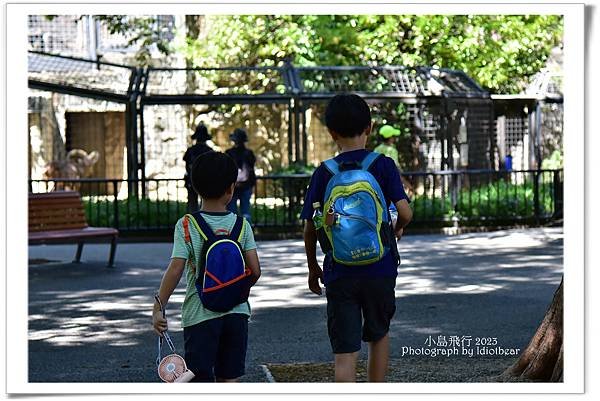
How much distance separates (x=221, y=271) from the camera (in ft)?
19.9

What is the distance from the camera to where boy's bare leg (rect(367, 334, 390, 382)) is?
6465mm

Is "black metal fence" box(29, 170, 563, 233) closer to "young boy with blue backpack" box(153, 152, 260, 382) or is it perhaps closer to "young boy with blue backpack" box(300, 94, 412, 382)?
"young boy with blue backpack" box(300, 94, 412, 382)

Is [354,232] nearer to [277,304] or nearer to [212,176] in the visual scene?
[212,176]

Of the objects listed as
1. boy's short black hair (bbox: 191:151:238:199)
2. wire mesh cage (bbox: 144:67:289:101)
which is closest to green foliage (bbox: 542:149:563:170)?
wire mesh cage (bbox: 144:67:289:101)

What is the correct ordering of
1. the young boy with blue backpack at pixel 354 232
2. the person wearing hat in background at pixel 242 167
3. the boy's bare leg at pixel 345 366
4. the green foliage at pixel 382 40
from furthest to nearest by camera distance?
the green foliage at pixel 382 40 < the person wearing hat in background at pixel 242 167 < the boy's bare leg at pixel 345 366 < the young boy with blue backpack at pixel 354 232

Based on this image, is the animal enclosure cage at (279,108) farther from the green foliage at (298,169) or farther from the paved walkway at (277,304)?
the paved walkway at (277,304)

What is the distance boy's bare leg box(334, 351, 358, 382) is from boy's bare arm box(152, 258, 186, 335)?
2.84ft

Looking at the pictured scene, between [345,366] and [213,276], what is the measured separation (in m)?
0.83

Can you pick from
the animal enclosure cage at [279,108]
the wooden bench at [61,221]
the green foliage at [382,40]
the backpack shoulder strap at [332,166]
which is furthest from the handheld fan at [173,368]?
the green foliage at [382,40]

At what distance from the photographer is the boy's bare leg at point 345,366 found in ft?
20.9

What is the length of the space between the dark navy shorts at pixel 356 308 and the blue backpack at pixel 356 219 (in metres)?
0.12

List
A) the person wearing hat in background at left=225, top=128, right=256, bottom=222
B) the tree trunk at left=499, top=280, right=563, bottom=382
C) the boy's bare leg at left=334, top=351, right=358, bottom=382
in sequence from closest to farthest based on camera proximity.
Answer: the boy's bare leg at left=334, top=351, right=358, bottom=382 → the tree trunk at left=499, top=280, right=563, bottom=382 → the person wearing hat in background at left=225, top=128, right=256, bottom=222
